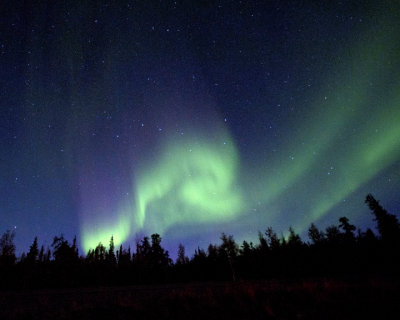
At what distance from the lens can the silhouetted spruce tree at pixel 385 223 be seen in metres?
48.6

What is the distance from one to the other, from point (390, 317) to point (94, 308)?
46.4 ft

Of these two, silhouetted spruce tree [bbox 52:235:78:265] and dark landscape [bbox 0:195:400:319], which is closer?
dark landscape [bbox 0:195:400:319]

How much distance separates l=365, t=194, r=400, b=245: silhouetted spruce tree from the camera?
160 ft

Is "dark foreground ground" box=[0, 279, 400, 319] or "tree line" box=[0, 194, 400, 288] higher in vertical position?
"tree line" box=[0, 194, 400, 288]

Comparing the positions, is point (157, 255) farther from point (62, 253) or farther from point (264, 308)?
point (264, 308)

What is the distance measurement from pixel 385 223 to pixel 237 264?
35540 millimetres

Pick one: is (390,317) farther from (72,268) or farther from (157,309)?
(72,268)

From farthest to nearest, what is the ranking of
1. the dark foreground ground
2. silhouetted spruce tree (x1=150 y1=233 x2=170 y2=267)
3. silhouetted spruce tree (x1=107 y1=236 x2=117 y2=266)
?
silhouetted spruce tree (x1=107 y1=236 x2=117 y2=266)
silhouetted spruce tree (x1=150 y1=233 x2=170 y2=267)
the dark foreground ground

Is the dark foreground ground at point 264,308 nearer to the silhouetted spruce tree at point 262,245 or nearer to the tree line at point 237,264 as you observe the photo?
the tree line at point 237,264

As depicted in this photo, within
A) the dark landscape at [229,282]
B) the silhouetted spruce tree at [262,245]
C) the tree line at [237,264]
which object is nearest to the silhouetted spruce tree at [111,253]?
the dark landscape at [229,282]

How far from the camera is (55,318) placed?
449 inches

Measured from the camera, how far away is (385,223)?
5159 centimetres

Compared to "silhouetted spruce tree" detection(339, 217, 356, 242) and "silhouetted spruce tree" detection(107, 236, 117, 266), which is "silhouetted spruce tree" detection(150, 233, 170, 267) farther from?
"silhouetted spruce tree" detection(339, 217, 356, 242)

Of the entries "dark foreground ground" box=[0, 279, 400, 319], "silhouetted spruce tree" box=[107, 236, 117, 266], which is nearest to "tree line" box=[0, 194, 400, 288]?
"silhouetted spruce tree" box=[107, 236, 117, 266]
